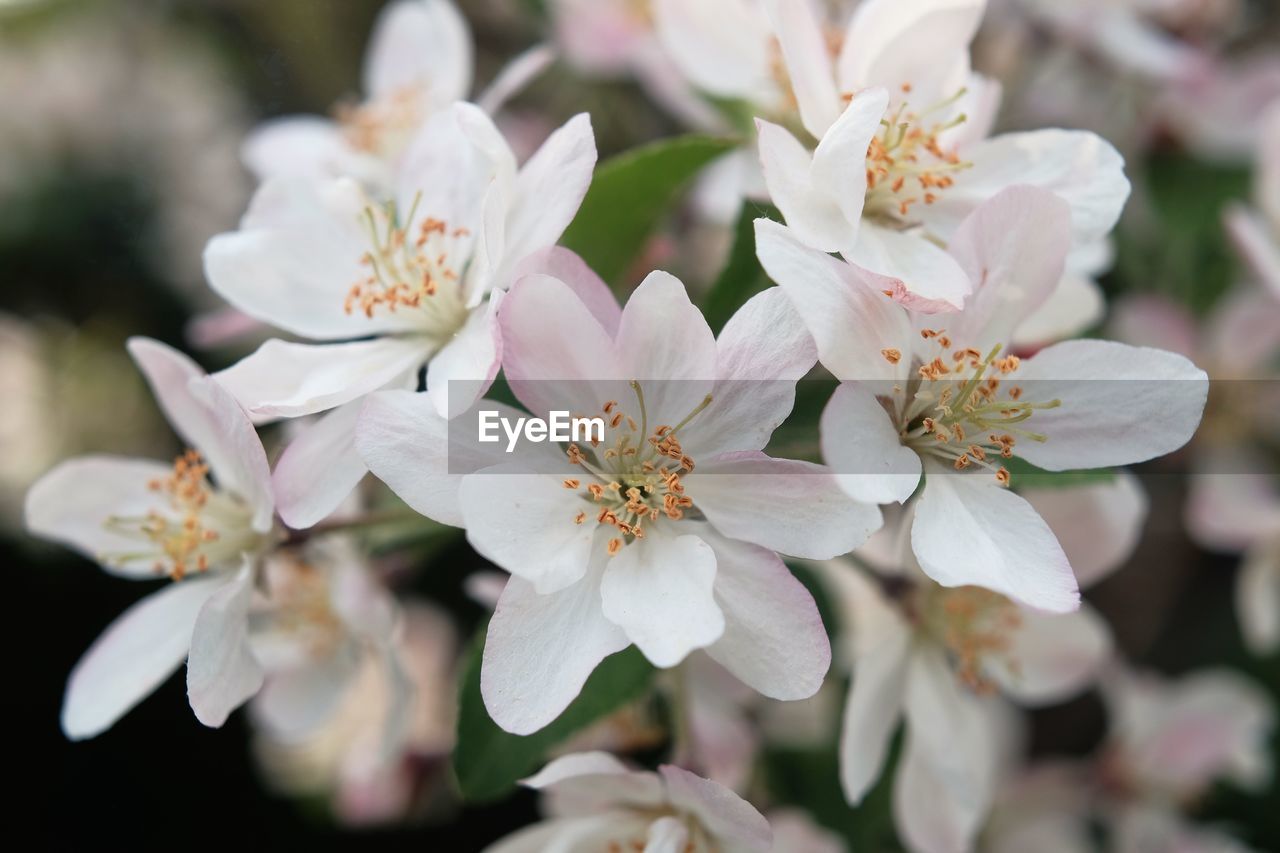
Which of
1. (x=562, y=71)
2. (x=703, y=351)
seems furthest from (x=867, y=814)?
(x=562, y=71)

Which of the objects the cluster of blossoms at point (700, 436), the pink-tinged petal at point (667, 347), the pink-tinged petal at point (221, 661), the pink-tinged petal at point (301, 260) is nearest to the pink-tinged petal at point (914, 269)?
the cluster of blossoms at point (700, 436)

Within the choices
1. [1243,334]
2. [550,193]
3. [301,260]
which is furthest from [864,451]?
[1243,334]

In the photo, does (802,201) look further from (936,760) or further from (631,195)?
(936,760)

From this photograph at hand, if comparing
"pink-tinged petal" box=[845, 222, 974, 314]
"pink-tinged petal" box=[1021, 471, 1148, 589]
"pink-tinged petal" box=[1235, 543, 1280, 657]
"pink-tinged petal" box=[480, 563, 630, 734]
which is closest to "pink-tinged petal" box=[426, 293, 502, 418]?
"pink-tinged petal" box=[480, 563, 630, 734]

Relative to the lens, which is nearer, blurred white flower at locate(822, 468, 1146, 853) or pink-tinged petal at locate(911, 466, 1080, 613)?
pink-tinged petal at locate(911, 466, 1080, 613)

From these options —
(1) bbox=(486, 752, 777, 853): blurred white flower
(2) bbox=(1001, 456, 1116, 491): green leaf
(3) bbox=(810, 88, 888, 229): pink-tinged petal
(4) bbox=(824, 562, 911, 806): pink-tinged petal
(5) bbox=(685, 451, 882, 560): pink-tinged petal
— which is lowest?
(4) bbox=(824, 562, 911, 806): pink-tinged petal

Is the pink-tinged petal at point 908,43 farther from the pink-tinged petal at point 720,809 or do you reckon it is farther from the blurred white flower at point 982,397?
the pink-tinged petal at point 720,809

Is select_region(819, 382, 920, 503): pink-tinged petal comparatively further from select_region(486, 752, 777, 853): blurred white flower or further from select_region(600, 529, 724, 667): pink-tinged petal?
select_region(486, 752, 777, 853): blurred white flower
